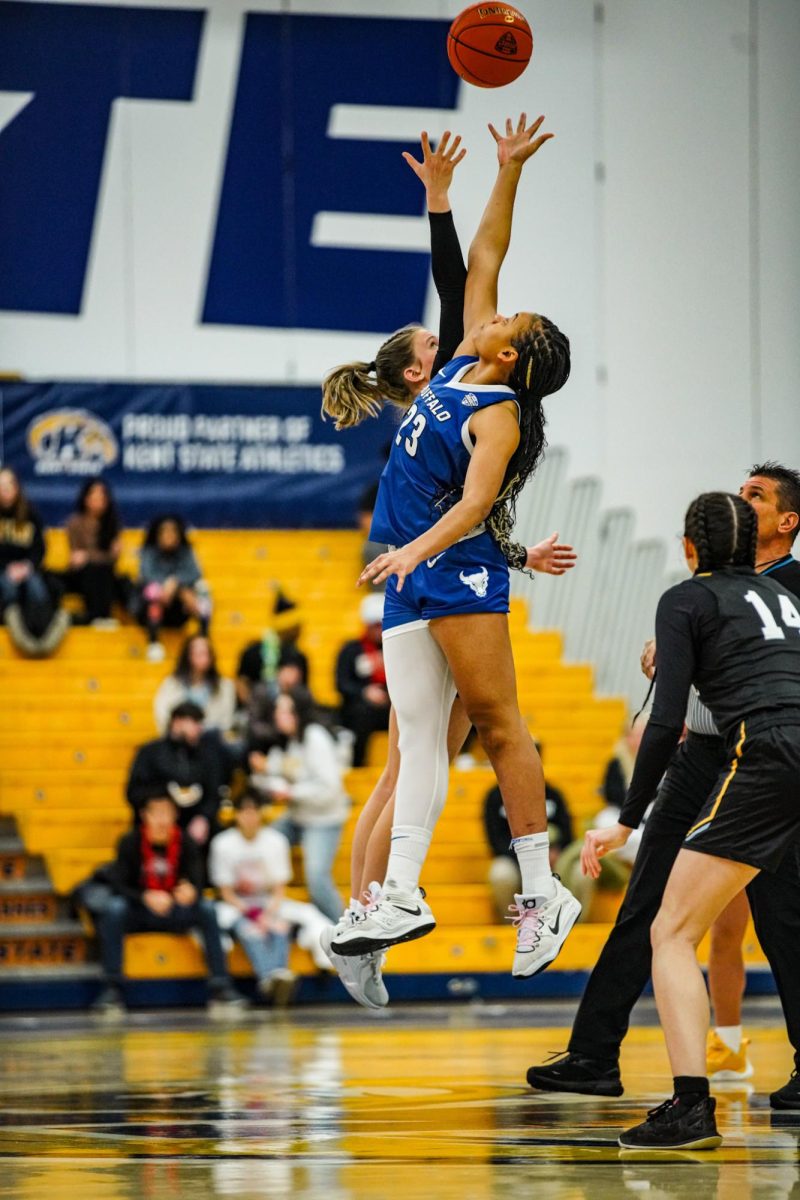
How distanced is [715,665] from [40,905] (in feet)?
25.8

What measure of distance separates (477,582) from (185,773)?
6.39m

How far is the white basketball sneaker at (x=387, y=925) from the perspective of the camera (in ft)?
18.7

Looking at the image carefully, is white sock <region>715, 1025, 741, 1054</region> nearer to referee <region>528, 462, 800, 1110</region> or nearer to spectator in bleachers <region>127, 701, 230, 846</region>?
referee <region>528, 462, 800, 1110</region>

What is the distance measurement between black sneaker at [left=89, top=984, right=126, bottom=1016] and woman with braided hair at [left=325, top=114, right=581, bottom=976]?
5829mm

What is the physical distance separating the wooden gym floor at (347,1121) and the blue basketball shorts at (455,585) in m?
1.59

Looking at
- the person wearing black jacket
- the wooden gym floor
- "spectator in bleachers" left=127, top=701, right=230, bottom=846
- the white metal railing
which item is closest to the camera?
the wooden gym floor

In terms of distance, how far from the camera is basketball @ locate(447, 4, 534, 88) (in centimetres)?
623

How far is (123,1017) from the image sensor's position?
1111cm

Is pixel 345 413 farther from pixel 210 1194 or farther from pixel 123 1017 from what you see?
pixel 123 1017

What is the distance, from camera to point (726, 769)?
5.52 m

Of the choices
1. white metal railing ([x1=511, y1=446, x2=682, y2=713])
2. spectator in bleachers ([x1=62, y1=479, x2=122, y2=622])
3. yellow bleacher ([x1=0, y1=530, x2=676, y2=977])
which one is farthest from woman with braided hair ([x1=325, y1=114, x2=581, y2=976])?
white metal railing ([x1=511, y1=446, x2=682, y2=713])

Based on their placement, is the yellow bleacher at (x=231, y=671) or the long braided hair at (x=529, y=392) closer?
the long braided hair at (x=529, y=392)

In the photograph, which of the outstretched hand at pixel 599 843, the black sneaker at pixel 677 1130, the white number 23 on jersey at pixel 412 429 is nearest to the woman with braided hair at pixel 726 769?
the black sneaker at pixel 677 1130

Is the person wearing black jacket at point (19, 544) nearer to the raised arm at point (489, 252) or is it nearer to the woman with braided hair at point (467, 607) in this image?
the woman with braided hair at point (467, 607)
